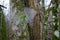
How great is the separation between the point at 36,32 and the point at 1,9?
1.35 ft

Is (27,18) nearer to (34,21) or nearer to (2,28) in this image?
(34,21)

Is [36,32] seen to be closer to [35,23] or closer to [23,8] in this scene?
[35,23]

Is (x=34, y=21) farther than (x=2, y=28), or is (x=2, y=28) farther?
(x=2, y=28)

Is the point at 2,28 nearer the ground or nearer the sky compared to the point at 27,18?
nearer the ground

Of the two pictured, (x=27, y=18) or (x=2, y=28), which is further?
(x=2, y=28)

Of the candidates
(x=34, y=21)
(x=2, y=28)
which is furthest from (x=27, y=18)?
(x=2, y=28)

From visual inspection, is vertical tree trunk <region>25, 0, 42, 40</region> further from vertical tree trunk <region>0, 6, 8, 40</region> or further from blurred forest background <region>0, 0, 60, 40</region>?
vertical tree trunk <region>0, 6, 8, 40</region>

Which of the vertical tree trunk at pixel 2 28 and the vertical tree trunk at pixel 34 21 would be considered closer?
the vertical tree trunk at pixel 34 21

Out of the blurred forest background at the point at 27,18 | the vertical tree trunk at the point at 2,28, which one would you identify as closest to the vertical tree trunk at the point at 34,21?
the blurred forest background at the point at 27,18

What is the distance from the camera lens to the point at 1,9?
1446mm

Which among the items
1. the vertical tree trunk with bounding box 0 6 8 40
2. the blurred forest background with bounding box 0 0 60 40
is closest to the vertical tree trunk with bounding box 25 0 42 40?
the blurred forest background with bounding box 0 0 60 40

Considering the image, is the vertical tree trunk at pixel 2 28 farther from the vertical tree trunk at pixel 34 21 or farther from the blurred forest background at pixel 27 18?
→ the vertical tree trunk at pixel 34 21

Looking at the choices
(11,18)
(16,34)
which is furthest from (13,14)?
(16,34)

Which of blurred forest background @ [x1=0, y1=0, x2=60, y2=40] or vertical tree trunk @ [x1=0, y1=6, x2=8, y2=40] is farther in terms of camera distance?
vertical tree trunk @ [x1=0, y1=6, x2=8, y2=40]
